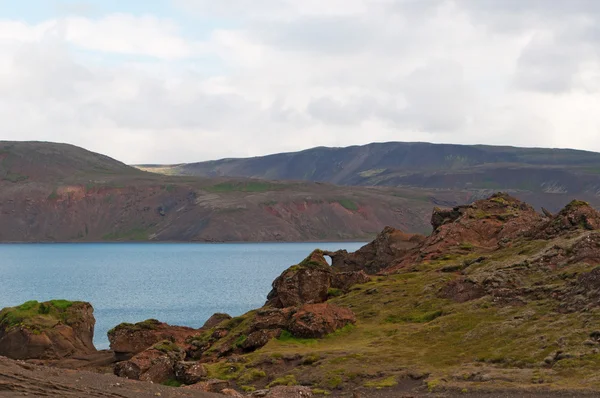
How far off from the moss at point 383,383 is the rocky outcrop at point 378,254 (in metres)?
40.5

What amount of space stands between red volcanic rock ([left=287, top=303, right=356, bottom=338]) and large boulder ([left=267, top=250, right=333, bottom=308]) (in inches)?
286

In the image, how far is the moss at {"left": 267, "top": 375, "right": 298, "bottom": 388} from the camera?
52594 millimetres

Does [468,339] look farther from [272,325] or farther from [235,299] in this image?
[235,299]

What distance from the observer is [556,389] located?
44.7m

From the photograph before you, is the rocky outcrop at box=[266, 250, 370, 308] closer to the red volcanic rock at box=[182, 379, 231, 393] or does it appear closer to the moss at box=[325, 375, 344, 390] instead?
the moss at box=[325, 375, 344, 390]

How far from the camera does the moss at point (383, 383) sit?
50.2 meters

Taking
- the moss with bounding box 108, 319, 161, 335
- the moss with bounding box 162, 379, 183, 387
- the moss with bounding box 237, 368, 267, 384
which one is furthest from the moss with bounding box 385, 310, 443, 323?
the moss with bounding box 108, 319, 161, 335

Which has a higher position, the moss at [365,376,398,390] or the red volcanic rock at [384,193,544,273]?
the red volcanic rock at [384,193,544,273]

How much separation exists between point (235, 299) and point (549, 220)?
271 ft

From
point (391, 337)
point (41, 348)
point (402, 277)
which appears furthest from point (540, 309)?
point (41, 348)

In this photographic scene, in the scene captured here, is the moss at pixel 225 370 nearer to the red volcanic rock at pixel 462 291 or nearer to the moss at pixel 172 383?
the moss at pixel 172 383

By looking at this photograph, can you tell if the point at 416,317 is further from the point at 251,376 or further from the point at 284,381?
the point at 251,376

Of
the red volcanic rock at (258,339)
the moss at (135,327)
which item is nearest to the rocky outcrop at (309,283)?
the red volcanic rock at (258,339)

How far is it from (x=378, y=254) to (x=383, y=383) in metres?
43.5
